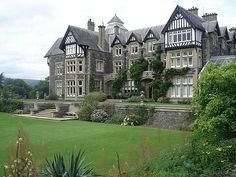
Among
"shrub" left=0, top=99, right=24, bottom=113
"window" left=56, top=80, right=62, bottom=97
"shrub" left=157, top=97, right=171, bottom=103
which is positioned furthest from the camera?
"window" left=56, top=80, right=62, bottom=97

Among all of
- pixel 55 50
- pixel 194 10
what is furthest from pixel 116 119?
pixel 55 50

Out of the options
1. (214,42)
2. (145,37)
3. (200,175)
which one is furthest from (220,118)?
(145,37)

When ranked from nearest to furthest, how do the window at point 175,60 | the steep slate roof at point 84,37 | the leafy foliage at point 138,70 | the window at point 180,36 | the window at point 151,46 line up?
the window at point 180,36 → the window at point 175,60 → the leafy foliage at point 138,70 → the window at point 151,46 → the steep slate roof at point 84,37

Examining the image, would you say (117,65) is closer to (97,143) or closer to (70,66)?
(70,66)

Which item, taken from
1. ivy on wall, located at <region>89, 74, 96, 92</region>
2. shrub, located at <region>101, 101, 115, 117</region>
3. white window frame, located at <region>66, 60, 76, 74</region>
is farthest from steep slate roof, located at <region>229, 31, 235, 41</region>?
shrub, located at <region>101, 101, 115, 117</region>

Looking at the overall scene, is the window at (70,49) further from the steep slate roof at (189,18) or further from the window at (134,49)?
the steep slate roof at (189,18)

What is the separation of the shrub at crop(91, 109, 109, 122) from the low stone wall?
3.78 metres

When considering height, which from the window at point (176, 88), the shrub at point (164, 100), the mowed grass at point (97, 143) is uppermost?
the window at point (176, 88)

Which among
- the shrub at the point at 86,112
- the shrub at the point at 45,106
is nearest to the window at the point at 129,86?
the shrub at the point at 45,106

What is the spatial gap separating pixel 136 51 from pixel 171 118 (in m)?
17.1

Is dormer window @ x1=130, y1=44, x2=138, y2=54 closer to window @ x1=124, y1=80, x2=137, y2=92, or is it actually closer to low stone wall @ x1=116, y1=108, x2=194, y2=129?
window @ x1=124, y1=80, x2=137, y2=92

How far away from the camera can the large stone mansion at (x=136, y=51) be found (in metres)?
31.4

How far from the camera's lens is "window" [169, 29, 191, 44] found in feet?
102

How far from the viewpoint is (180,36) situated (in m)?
31.7
